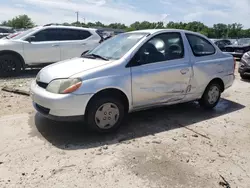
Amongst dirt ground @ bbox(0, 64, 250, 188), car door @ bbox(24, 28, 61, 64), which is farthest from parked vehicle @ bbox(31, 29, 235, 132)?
car door @ bbox(24, 28, 61, 64)

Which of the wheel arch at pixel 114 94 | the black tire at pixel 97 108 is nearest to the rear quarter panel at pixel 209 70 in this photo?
the wheel arch at pixel 114 94

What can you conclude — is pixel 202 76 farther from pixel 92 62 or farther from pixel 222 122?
pixel 92 62

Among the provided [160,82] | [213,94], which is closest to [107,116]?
[160,82]

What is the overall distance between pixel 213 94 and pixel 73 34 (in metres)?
5.80

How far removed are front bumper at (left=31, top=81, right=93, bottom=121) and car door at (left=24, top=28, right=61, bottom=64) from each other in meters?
5.35

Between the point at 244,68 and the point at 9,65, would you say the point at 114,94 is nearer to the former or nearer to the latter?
the point at 9,65

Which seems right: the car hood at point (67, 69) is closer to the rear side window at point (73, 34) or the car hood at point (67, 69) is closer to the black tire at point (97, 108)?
the black tire at point (97, 108)

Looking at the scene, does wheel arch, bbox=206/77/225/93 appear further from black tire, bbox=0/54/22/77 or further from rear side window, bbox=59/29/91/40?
black tire, bbox=0/54/22/77

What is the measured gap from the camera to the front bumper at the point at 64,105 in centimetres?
386

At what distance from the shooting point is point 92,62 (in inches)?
175

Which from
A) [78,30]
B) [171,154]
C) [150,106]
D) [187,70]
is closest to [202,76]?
[187,70]

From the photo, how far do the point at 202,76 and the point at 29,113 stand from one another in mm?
3369

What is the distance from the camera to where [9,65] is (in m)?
8.66

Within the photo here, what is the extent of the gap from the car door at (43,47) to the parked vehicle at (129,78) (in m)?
4.49
